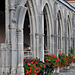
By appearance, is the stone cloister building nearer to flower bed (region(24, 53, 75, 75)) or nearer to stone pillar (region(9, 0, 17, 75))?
stone pillar (region(9, 0, 17, 75))

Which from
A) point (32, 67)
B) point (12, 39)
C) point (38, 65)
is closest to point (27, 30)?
point (38, 65)

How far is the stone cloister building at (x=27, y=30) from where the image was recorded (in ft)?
29.6

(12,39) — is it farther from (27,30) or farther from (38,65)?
(27,30)

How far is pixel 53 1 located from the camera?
1493 cm

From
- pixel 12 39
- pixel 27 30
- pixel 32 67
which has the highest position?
pixel 27 30

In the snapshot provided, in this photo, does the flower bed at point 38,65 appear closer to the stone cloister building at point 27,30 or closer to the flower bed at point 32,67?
the flower bed at point 32,67

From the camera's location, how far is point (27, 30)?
1842 centimetres

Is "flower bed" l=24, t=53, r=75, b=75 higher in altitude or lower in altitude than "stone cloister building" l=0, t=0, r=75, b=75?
lower

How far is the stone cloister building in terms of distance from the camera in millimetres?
9016

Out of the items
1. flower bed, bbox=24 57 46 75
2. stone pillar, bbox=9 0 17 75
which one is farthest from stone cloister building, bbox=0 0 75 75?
flower bed, bbox=24 57 46 75

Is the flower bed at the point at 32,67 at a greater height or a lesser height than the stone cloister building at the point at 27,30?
lesser

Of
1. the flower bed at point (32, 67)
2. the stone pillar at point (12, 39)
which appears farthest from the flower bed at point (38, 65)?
the stone pillar at point (12, 39)

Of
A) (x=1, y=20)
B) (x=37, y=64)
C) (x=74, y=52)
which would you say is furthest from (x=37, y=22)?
(x=74, y=52)

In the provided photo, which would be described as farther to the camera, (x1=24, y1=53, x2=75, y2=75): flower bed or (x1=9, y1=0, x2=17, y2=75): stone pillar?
(x1=24, y1=53, x2=75, y2=75): flower bed
